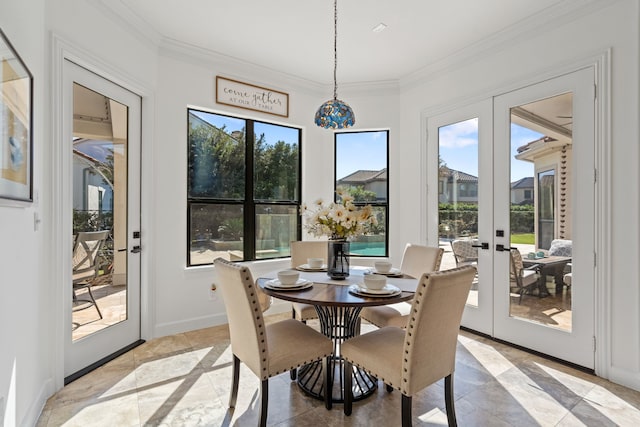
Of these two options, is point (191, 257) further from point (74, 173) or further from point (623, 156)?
point (623, 156)

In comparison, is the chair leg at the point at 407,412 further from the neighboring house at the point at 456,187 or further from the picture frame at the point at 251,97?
the picture frame at the point at 251,97

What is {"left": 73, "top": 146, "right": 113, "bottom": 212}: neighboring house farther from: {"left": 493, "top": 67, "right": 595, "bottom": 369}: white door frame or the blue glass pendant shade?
{"left": 493, "top": 67, "right": 595, "bottom": 369}: white door frame

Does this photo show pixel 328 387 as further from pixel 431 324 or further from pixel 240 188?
pixel 240 188

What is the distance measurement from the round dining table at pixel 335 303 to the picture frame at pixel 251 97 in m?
2.20

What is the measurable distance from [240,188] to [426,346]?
9.30 ft

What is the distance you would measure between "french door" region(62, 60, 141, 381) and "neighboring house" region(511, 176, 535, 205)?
3.53 meters

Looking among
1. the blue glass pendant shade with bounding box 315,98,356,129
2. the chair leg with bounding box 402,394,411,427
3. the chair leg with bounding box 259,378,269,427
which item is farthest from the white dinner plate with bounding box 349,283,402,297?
the blue glass pendant shade with bounding box 315,98,356,129

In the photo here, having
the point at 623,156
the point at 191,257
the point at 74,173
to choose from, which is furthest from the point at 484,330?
the point at 74,173

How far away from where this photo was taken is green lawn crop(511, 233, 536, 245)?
2.95m

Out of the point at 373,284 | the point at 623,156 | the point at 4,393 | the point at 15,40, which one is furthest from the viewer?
the point at 623,156

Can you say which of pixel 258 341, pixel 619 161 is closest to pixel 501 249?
pixel 619 161

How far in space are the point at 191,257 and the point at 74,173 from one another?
1383mm

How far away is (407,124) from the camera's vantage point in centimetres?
412

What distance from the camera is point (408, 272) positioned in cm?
301
